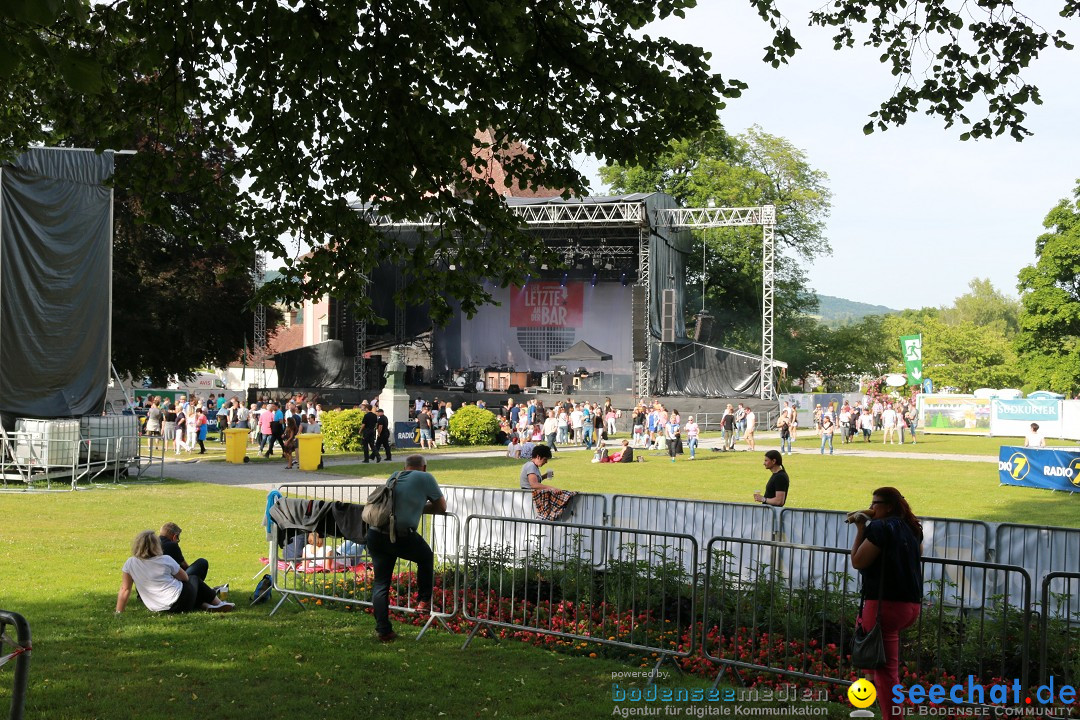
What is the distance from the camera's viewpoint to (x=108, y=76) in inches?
352

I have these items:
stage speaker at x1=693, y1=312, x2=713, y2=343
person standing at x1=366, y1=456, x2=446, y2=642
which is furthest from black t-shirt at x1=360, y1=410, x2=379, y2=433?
stage speaker at x1=693, y1=312, x2=713, y2=343

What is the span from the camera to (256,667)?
7281 mm

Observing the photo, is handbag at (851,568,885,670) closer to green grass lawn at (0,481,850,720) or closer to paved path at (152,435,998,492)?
green grass lawn at (0,481,850,720)

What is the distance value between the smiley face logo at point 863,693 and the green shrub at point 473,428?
28434 millimetres

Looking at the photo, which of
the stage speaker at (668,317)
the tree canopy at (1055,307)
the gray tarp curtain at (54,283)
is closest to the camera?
the gray tarp curtain at (54,283)

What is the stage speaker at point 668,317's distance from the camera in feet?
142

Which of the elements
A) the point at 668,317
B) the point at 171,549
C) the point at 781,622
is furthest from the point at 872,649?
the point at 668,317

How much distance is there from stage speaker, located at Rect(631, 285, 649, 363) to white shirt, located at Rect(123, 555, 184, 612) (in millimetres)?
33689

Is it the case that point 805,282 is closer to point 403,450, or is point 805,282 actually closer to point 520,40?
point 403,450

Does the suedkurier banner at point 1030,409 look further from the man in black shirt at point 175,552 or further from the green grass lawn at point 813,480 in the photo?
the man in black shirt at point 175,552

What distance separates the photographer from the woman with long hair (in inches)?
234

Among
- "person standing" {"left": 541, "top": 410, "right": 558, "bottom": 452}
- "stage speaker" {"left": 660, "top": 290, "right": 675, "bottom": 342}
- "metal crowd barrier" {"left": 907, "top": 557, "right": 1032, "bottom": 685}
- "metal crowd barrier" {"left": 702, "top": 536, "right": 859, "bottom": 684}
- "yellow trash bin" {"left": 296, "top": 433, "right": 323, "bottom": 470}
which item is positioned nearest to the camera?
"metal crowd barrier" {"left": 907, "top": 557, "right": 1032, "bottom": 685}

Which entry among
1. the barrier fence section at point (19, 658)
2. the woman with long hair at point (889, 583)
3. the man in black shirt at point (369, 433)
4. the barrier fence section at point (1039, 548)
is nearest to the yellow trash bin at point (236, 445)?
the man in black shirt at point (369, 433)

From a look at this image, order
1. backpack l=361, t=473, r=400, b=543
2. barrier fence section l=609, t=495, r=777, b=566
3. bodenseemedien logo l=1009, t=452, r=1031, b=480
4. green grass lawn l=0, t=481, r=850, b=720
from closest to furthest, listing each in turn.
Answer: green grass lawn l=0, t=481, r=850, b=720
backpack l=361, t=473, r=400, b=543
barrier fence section l=609, t=495, r=777, b=566
bodenseemedien logo l=1009, t=452, r=1031, b=480
